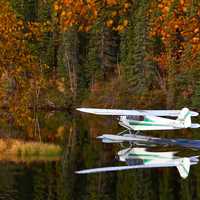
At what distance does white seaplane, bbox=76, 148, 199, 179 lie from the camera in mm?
23702

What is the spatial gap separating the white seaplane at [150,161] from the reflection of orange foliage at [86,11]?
17107mm

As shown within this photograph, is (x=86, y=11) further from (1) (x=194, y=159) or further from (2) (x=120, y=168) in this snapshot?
(1) (x=194, y=159)

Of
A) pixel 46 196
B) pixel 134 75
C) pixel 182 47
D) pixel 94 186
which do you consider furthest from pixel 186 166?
pixel 134 75

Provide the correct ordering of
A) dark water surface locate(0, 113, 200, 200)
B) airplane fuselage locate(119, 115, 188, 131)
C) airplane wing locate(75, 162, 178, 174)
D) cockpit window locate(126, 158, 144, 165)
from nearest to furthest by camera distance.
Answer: dark water surface locate(0, 113, 200, 200) < airplane wing locate(75, 162, 178, 174) < cockpit window locate(126, 158, 144, 165) < airplane fuselage locate(119, 115, 188, 131)

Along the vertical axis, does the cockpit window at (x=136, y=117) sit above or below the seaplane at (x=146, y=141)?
above

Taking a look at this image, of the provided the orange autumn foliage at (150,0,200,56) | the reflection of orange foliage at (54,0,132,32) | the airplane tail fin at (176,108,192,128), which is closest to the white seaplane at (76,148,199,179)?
the airplane tail fin at (176,108,192,128)

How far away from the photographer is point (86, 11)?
202 inches

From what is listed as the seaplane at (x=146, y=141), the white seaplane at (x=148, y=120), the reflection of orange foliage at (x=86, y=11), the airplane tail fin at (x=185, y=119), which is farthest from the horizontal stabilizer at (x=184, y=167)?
the reflection of orange foliage at (x=86, y=11)

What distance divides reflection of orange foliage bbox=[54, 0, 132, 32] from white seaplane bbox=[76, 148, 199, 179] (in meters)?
17.1

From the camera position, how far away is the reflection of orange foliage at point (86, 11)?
16.6 feet

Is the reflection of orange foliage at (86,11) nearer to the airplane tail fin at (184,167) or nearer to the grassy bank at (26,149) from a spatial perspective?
the airplane tail fin at (184,167)

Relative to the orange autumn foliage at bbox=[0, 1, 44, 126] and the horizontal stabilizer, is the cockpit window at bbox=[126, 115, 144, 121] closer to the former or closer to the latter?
the horizontal stabilizer

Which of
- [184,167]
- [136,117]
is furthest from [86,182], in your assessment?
[136,117]

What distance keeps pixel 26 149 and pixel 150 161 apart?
609 centimetres
